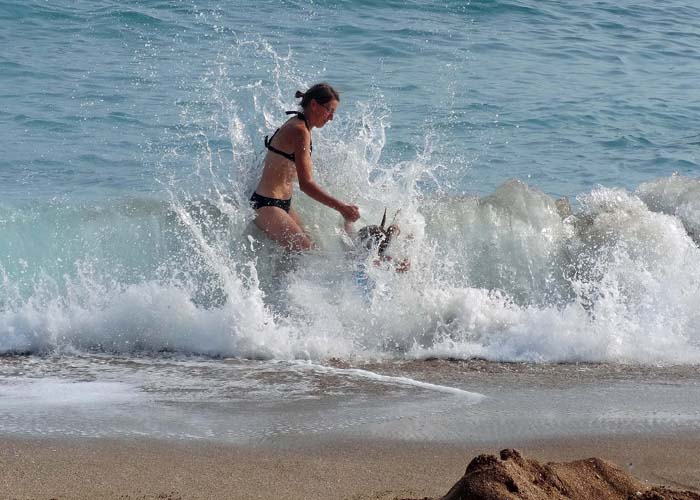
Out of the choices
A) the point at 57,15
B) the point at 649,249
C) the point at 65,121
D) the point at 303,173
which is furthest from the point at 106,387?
the point at 57,15

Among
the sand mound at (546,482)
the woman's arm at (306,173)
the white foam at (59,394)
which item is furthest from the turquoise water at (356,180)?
the sand mound at (546,482)

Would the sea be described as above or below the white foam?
above

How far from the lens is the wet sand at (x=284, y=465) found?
13.0 feet

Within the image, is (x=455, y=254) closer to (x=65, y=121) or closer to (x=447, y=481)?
(x=447, y=481)

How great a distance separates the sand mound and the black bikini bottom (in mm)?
3725

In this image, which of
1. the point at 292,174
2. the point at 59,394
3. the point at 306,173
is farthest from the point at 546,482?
the point at 292,174

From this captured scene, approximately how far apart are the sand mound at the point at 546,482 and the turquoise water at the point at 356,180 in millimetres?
2524

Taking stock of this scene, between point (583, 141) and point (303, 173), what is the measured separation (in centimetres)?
584

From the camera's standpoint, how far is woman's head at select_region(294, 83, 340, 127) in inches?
263

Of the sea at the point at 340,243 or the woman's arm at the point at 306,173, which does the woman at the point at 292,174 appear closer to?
the woman's arm at the point at 306,173

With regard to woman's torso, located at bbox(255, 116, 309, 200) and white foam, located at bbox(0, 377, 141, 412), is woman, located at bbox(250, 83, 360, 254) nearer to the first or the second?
woman's torso, located at bbox(255, 116, 309, 200)

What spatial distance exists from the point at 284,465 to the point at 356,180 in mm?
3858

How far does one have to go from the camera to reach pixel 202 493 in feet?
12.8

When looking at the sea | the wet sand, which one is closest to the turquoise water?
the sea
